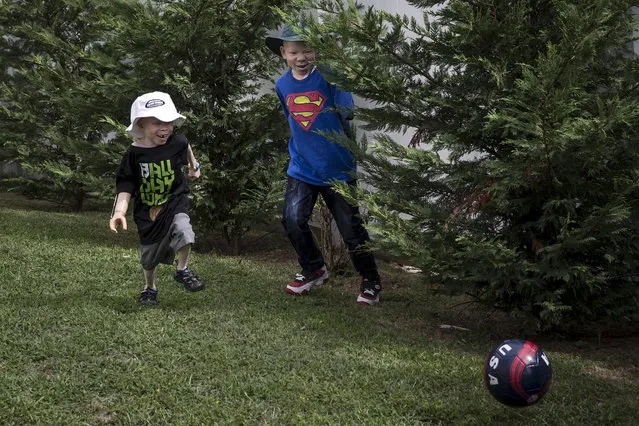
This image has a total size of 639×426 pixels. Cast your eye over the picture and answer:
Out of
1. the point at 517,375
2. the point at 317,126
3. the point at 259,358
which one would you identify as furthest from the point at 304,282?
the point at 517,375

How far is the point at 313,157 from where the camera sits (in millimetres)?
6109

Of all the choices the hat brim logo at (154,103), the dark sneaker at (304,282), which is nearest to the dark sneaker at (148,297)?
the dark sneaker at (304,282)

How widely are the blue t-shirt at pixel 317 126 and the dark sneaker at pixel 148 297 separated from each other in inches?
56.1

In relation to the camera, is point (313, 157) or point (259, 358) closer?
point (259, 358)

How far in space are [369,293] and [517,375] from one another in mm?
2473

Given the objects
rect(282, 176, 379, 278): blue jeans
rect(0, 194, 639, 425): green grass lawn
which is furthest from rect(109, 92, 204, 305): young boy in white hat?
rect(282, 176, 379, 278): blue jeans

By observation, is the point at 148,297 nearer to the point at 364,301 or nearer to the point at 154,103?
the point at 154,103

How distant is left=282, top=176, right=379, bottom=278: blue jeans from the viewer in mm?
6156

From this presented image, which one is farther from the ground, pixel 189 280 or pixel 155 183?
pixel 155 183

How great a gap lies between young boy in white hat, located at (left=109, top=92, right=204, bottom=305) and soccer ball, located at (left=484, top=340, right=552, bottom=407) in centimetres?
252

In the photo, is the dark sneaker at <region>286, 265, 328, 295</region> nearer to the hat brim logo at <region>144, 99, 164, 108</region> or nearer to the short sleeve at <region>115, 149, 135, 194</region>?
the short sleeve at <region>115, 149, 135, 194</region>

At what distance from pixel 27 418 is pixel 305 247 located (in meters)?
2.90

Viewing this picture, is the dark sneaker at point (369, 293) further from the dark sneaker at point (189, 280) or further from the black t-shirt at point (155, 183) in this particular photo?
the black t-shirt at point (155, 183)

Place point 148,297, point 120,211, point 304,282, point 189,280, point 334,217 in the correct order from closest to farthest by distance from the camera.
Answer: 1. point 120,211
2. point 148,297
3. point 189,280
4. point 334,217
5. point 304,282
